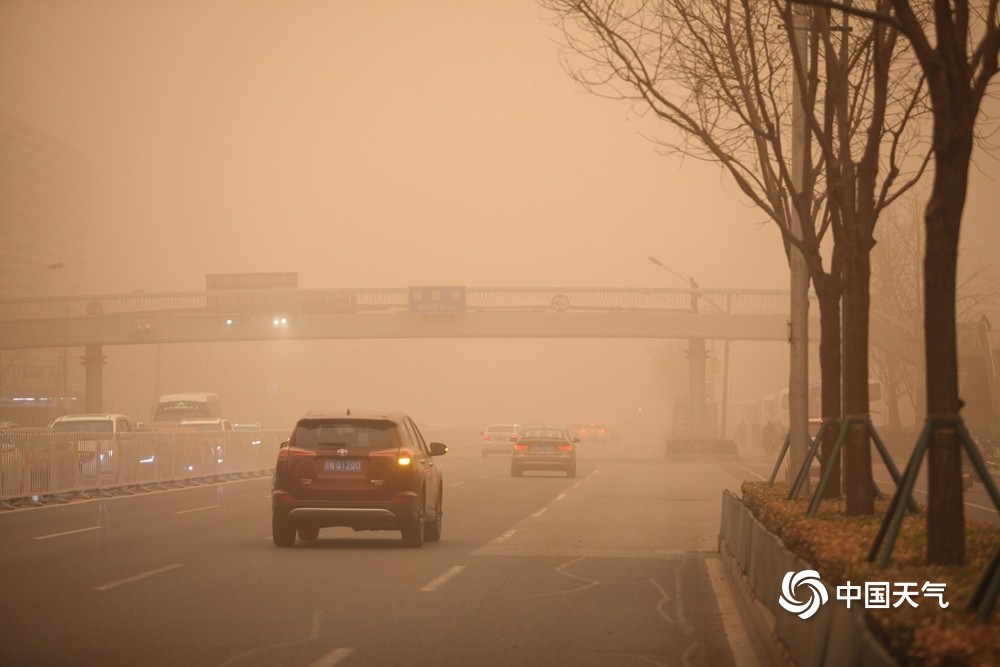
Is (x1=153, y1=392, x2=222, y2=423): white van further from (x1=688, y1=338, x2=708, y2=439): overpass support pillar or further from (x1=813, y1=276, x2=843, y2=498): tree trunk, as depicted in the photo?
(x1=813, y1=276, x2=843, y2=498): tree trunk

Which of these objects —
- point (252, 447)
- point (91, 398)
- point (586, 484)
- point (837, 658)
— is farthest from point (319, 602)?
point (91, 398)

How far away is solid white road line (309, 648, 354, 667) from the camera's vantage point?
9.13 meters

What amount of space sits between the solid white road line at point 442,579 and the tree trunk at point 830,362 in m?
4.33

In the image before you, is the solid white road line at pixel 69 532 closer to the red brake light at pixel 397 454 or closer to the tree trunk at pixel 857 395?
the red brake light at pixel 397 454

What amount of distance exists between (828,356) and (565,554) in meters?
4.28

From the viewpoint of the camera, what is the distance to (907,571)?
27.1 ft

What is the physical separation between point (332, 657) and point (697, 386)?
2656 inches

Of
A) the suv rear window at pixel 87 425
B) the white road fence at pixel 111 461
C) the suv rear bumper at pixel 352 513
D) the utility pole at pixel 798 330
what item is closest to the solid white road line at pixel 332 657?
the suv rear bumper at pixel 352 513

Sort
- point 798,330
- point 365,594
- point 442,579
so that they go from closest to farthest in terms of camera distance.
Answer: point 365,594, point 442,579, point 798,330

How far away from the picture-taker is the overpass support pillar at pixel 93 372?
75688mm

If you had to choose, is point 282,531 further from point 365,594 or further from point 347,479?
point 365,594

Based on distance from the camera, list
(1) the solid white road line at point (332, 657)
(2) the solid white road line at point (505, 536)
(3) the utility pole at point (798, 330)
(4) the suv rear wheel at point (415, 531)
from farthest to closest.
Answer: (2) the solid white road line at point (505, 536)
(3) the utility pole at point (798, 330)
(4) the suv rear wheel at point (415, 531)
(1) the solid white road line at point (332, 657)

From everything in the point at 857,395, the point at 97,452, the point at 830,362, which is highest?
the point at 830,362

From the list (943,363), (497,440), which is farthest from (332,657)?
(497,440)
